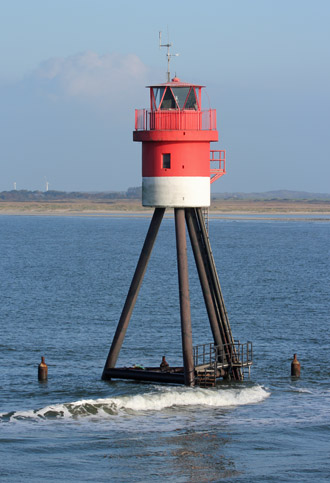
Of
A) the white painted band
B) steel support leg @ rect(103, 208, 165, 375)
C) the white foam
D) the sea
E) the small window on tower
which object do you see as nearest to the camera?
the sea

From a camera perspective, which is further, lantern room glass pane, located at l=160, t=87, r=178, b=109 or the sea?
lantern room glass pane, located at l=160, t=87, r=178, b=109

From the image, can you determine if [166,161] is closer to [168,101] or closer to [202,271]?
[168,101]

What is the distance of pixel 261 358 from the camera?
4156cm

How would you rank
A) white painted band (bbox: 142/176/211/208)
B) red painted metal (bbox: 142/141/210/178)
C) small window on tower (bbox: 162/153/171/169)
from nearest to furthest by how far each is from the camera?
white painted band (bbox: 142/176/211/208)
red painted metal (bbox: 142/141/210/178)
small window on tower (bbox: 162/153/171/169)

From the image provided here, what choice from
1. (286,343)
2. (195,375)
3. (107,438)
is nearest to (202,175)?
(195,375)

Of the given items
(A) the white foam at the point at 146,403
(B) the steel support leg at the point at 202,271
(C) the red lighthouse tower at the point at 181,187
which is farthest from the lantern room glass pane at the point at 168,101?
(A) the white foam at the point at 146,403

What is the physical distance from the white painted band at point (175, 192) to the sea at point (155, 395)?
640cm

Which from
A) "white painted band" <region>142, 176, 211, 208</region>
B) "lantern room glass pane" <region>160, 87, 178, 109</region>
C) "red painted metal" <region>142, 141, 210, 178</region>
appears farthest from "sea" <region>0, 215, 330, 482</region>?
"lantern room glass pane" <region>160, 87, 178, 109</region>

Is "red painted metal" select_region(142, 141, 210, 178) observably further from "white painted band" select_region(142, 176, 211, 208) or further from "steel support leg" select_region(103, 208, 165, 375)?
"steel support leg" select_region(103, 208, 165, 375)

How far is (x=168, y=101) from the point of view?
3362cm

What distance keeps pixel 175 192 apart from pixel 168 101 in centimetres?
333

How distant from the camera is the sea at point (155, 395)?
1042 inches

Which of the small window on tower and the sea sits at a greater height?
the small window on tower

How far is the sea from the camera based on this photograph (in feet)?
86.8
